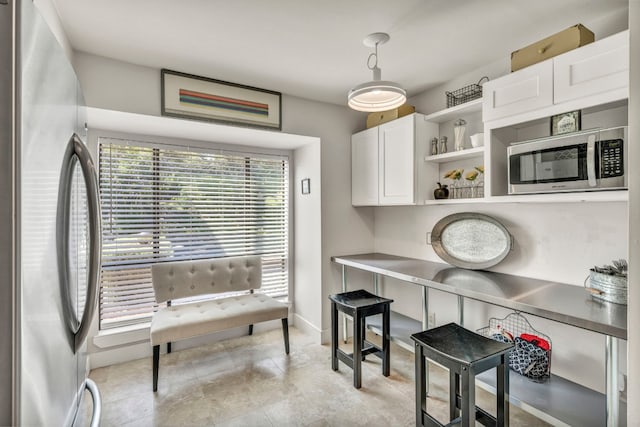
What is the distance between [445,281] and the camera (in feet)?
7.20

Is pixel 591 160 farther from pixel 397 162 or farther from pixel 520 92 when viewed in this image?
pixel 397 162

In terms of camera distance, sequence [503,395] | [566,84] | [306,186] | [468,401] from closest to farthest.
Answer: [468,401], [503,395], [566,84], [306,186]

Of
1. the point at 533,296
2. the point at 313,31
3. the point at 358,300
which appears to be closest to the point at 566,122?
the point at 533,296

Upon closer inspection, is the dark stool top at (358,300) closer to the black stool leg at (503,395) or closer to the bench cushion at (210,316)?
the bench cushion at (210,316)

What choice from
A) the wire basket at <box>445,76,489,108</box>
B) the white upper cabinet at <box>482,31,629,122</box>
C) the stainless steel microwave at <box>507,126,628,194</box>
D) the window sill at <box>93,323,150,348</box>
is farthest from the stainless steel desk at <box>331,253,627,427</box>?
the window sill at <box>93,323,150,348</box>

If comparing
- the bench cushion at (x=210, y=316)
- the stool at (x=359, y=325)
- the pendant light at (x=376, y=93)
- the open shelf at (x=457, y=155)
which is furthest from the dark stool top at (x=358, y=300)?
the pendant light at (x=376, y=93)

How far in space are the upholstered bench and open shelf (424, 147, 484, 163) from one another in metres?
1.88

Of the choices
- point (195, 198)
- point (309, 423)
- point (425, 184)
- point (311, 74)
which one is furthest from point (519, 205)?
point (195, 198)

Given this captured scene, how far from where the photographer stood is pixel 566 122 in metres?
1.83

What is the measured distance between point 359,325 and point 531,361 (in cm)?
113

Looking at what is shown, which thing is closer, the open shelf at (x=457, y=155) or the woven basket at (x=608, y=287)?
the woven basket at (x=608, y=287)

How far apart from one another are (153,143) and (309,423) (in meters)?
2.72

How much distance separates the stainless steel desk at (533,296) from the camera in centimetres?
145

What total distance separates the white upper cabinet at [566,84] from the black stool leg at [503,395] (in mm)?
1468
